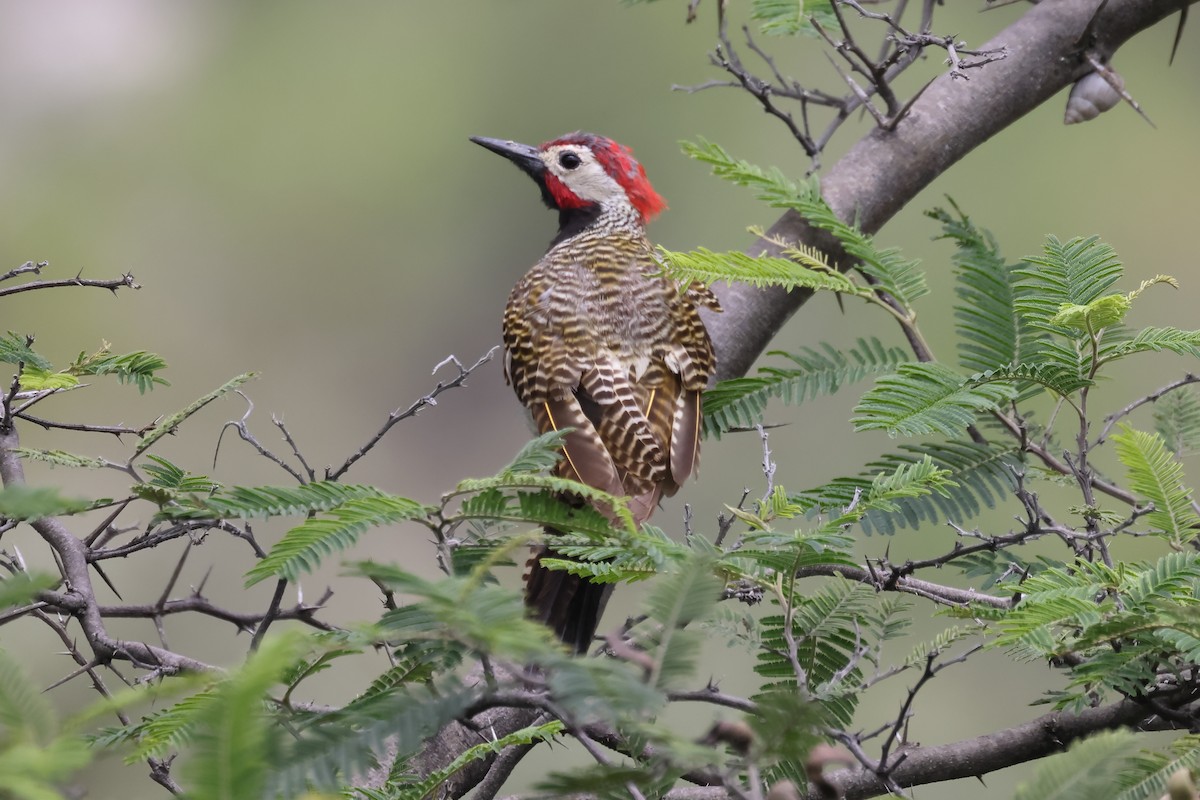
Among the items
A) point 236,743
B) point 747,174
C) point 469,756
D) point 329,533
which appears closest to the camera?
point 236,743

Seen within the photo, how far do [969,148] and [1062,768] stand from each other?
1.71 meters

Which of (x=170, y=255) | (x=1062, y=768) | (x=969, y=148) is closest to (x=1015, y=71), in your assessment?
(x=969, y=148)

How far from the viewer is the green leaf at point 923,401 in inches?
45.9

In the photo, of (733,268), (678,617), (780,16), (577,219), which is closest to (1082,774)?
(678,617)

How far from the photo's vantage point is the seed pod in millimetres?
2096

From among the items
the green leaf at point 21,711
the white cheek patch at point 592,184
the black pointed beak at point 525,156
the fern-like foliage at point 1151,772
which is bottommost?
the fern-like foliage at point 1151,772

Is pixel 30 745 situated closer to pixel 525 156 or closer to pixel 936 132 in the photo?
pixel 936 132

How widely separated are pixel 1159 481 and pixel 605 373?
38.7 inches

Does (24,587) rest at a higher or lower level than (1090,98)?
lower

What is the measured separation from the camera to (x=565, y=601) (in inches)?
63.4

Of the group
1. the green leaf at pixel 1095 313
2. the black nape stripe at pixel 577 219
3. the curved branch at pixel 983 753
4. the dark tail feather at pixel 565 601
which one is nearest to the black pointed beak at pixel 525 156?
the black nape stripe at pixel 577 219

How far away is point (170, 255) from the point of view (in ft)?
17.6

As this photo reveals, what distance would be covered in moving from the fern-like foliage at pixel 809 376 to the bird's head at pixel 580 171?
0.84m

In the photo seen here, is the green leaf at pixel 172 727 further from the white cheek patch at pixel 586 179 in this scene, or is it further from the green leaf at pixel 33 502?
the white cheek patch at pixel 586 179
